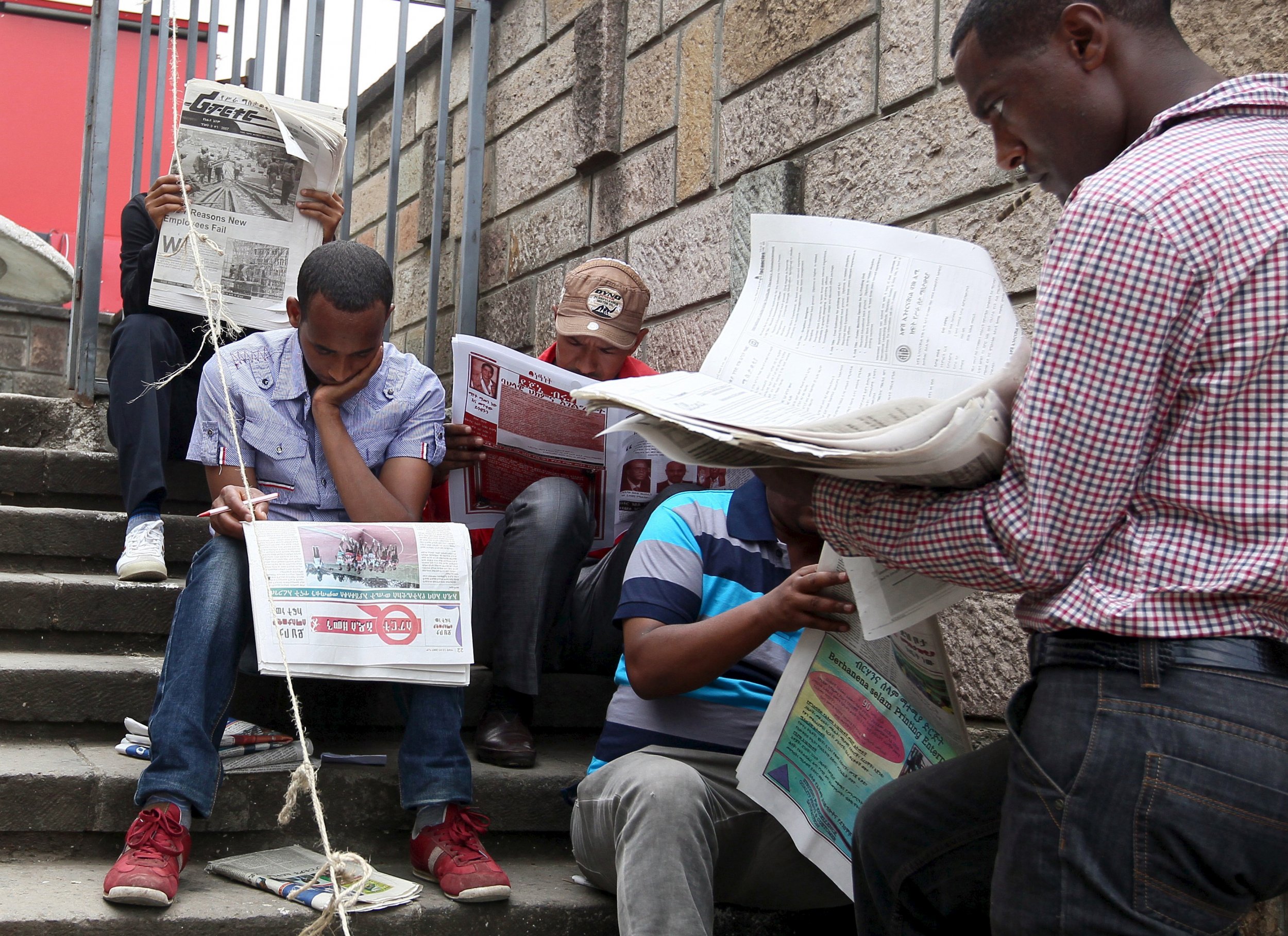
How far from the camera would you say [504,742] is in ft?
8.43

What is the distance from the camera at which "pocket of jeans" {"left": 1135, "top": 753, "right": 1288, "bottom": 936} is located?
38.4 inches

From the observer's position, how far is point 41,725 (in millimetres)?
2502

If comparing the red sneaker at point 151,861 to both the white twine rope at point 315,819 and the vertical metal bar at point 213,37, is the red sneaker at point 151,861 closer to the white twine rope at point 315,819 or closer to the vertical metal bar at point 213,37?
the white twine rope at point 315,819

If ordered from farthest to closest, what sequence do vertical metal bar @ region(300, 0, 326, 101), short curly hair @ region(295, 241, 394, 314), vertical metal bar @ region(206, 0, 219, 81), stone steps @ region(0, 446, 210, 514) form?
vertical metal bar @ region(300, 0, 326, 101) < vertical metal bar @ region(206, 0, 219, 81) < stone steps @ region(0, 446, 210, 514) < short curly hair @ region(295, 241, 394, 314)

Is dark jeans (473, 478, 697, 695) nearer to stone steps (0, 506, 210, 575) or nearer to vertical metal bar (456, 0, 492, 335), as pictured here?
stone steps (0, 506, 210, 575)

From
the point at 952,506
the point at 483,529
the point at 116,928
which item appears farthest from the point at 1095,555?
the point at 483,529

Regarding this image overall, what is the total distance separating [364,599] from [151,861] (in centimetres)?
55

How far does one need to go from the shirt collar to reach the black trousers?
5.56ft

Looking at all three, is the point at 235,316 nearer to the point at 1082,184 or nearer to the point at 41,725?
the point at 41,725

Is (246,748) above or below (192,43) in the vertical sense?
below

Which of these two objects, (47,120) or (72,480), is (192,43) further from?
(47,120)

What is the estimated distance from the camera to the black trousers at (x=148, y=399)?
3029mm

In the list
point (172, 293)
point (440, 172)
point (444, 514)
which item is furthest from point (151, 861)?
point (440, 172)

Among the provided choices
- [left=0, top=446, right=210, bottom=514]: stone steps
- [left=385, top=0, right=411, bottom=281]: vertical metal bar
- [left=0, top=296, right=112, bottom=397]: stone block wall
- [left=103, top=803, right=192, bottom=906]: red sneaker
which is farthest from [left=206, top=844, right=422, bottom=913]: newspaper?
[left=0, top=296, right=112, bottom=397]: stone block wall
